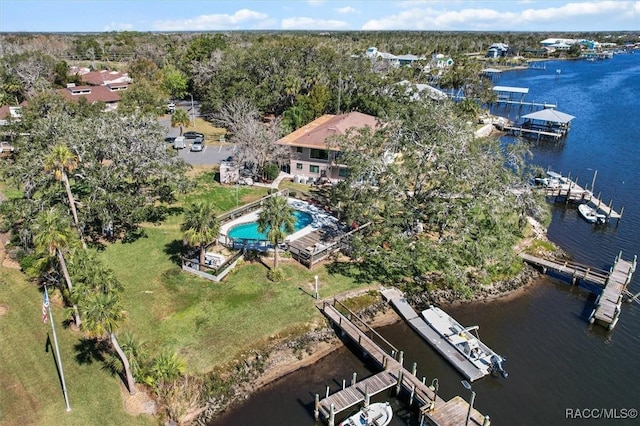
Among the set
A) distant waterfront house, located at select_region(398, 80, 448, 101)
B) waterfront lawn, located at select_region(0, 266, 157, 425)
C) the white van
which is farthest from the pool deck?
distant waterfront house, located at select_region(398, 80, 448, 101)

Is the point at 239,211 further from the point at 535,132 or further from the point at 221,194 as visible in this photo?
the point at 535,132

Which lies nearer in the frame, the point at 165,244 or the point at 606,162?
the point at 165,244

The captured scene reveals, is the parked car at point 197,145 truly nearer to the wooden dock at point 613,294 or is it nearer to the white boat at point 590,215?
the white boat at point 590,215

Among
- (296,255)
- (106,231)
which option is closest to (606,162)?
(296,255)

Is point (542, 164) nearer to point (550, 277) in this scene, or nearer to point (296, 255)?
point (550, 277)

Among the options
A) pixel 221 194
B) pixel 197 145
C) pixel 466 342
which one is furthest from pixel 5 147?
pixel 466 342

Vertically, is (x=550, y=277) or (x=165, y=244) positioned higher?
(x=165, y=244)
